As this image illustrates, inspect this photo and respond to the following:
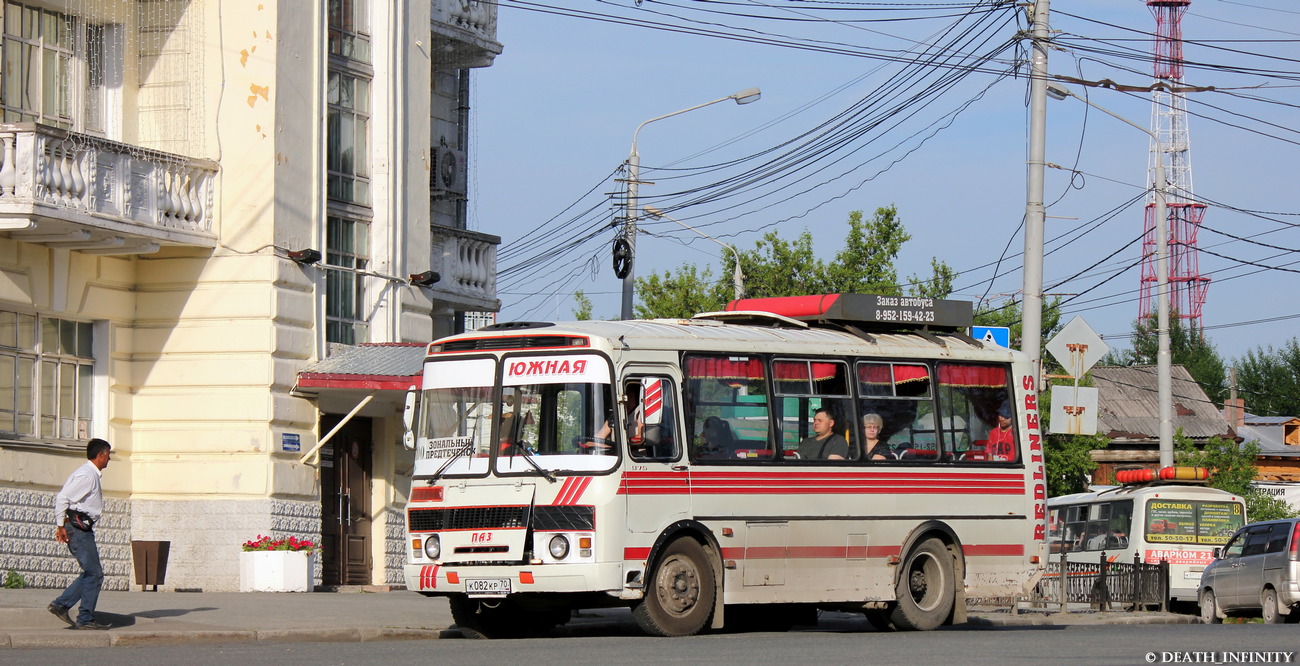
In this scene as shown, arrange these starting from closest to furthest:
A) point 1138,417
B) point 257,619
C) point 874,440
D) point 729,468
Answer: point 729,468 → point 257,619 → point 874,440 → point 1138,417

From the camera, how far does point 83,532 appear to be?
1480 centimetres

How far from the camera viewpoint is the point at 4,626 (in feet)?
46.7

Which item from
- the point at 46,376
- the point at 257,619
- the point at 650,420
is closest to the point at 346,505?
the point at 46,376

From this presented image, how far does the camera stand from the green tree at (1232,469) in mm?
44188

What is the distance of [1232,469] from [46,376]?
34055 millimetres

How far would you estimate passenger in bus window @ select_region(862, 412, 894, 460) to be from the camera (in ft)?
56.2

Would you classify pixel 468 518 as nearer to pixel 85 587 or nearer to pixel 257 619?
pixel 257 619

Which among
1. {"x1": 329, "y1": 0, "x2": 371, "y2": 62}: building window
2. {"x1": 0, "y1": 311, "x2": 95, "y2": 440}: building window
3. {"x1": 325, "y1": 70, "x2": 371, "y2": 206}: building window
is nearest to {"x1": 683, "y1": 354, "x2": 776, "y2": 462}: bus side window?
{"x1": 0, "y1": 311, "x2": 95, "y2": 440}: building window

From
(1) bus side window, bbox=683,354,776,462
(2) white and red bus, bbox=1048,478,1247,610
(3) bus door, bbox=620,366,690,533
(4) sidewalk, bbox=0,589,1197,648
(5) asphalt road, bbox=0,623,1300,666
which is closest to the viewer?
(5) asphalt road, bbox=0,623,1300,666

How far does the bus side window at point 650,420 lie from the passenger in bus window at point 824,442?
170cm

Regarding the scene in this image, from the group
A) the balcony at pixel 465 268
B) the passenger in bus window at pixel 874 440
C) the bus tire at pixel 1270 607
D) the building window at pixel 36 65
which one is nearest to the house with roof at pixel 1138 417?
the bus tire at pixel 1270 607

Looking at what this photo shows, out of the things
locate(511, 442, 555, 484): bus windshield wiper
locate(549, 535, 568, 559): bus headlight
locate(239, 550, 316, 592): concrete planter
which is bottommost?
locate(239, 550, 316, 592): concrete planter

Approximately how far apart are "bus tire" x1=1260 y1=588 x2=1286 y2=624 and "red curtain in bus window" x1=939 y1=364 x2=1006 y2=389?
7.97m

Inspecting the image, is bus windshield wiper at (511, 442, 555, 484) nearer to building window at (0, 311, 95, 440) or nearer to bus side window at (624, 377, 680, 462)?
bus side window at (624, 377, 680, 462)
